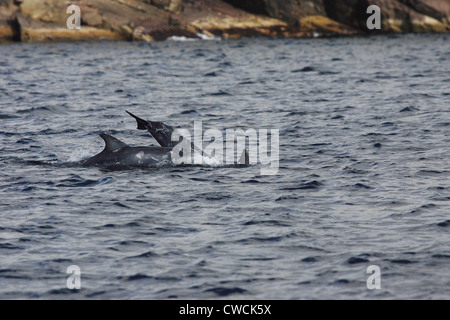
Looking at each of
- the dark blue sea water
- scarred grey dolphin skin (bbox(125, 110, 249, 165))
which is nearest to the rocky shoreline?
the dark blue sea water

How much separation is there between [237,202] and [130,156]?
11.7 ft

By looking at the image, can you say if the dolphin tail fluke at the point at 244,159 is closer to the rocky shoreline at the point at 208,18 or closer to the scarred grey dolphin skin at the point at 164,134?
the scarred grey dolphin skin at the point at 164,134

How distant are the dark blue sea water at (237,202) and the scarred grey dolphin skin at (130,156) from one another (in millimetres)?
343

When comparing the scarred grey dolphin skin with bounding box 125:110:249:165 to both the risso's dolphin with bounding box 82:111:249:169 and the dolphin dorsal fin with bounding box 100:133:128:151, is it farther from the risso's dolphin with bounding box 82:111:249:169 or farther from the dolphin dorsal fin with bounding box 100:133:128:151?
the dolphin dorsal fin with bounding box 100:133:128:151

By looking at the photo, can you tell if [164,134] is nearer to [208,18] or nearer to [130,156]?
[130,156]

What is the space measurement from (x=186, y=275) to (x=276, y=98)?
1848 centimetres

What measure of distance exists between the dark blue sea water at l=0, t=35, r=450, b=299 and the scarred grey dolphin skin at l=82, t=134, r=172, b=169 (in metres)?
0.34

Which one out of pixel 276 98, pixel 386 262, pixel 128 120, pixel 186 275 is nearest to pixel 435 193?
pixel 386 262

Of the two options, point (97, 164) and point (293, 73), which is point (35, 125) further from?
point (293, 73)

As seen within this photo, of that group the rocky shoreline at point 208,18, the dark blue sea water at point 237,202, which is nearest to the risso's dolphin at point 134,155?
the dark blue sea water at point 237,202

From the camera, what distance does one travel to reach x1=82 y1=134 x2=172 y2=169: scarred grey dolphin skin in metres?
16.4

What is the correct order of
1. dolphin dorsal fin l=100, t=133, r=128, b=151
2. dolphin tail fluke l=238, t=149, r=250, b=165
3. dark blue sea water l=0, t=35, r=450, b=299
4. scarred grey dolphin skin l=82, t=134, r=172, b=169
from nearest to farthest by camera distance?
1. dark blue sea water l=0, t=35, r=450, b=299
2. dolphin dorsal fin l=100, t=133, r=128, b=151
3. scarred grey dolphin skin l=82, t=134, r=172, b=169
4. dolphin tail fluke l=238, t=149, r=250, b=165

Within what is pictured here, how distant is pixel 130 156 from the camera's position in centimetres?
1648

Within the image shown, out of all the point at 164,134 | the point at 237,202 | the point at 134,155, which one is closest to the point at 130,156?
the point at 134,155
